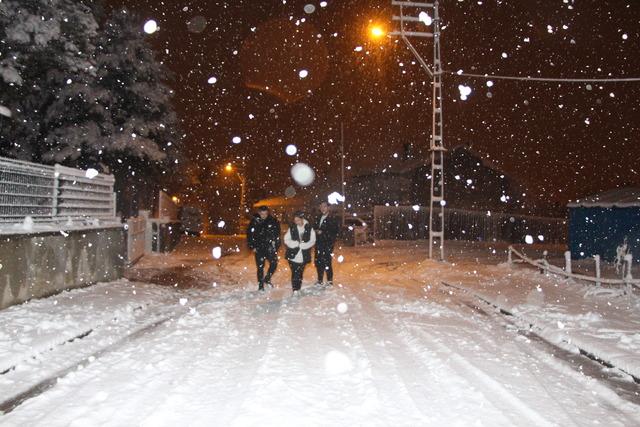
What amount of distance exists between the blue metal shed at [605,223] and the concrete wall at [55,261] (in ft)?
54.5

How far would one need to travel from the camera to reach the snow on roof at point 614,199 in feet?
64.3

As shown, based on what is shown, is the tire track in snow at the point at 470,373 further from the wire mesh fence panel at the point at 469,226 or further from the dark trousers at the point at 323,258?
the wire mesh fence panel at the point at 469,226

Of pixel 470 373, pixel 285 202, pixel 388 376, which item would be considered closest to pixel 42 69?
pixel 388 376

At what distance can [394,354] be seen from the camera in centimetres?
673

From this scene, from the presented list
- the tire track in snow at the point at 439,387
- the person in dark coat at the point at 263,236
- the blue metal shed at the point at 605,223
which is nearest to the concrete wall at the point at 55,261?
the person in dark coat at the point at 263,236

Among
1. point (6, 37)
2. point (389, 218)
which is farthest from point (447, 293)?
point (389, 218)

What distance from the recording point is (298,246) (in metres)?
11.8

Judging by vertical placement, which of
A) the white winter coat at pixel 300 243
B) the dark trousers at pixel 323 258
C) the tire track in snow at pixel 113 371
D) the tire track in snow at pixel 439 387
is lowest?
the tire track in snow at pixel 439 387

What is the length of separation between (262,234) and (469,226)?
29.1 meters

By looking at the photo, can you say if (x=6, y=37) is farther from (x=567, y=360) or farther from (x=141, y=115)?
(x=567, y=360)

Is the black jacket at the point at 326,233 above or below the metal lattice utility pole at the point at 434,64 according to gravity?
below

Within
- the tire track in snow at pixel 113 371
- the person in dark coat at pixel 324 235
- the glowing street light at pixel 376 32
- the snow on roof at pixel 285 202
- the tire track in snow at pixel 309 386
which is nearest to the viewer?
the tire track in snow at pixel 309 386

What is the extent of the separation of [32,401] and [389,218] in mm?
30400

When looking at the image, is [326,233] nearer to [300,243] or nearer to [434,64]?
[300,243]
